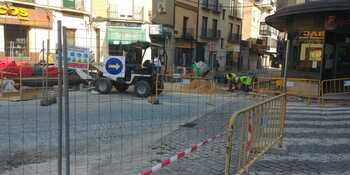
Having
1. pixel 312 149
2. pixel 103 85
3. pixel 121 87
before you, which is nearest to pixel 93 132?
pixel 312 149

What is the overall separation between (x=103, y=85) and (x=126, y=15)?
48.3ft

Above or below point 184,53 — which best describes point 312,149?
below

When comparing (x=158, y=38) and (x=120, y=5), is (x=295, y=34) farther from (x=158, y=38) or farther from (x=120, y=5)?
(x=120, y=5)

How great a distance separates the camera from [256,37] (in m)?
58.2

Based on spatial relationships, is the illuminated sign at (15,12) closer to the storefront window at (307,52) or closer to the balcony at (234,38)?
the storefront window at (307,52)

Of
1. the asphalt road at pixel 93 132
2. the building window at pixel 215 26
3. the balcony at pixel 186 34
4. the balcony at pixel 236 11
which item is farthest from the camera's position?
the balcony at pixel 236 11

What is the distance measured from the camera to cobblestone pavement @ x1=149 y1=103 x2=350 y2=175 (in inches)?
205

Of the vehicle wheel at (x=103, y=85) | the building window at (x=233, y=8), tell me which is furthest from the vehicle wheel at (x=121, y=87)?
the building window at (x=233, y=8)

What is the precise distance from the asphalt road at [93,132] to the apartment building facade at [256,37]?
38.8m

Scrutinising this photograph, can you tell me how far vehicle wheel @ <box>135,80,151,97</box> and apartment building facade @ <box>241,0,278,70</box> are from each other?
35.8 meters

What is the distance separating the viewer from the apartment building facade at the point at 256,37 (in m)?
50.2

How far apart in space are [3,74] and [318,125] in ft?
33.2

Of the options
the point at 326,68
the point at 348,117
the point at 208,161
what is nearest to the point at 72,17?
the point at 326,68

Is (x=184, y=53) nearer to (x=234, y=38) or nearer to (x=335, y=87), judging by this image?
(x=234, y=38)
